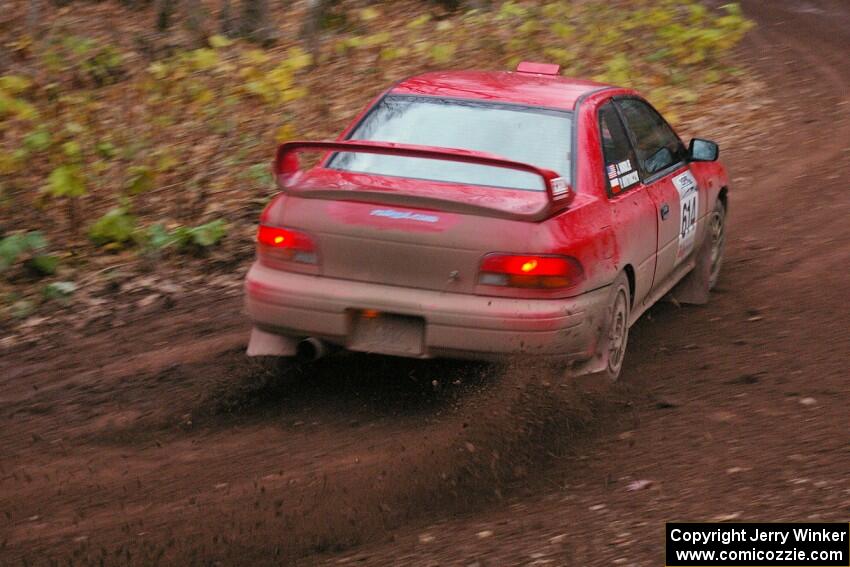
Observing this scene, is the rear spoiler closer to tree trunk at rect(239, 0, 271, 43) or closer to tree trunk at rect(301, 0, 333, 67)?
tree trunk at rect(301, 0, 333, 67)

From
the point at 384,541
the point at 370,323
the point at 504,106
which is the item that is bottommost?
the point at 384,541

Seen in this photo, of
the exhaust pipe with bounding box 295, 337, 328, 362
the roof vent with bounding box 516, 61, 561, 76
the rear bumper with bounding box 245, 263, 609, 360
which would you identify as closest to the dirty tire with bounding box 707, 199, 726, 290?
the roof vent with bounding box 516, 61, 561, 76

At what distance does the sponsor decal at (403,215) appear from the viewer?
500cm

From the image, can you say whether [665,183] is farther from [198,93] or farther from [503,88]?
[198,93]

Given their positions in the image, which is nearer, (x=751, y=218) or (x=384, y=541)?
(x=384, y=541)

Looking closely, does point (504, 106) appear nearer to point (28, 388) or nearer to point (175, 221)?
point (28, 388)

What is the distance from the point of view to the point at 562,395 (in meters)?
5.25

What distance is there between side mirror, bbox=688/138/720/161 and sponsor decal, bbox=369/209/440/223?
252 cm

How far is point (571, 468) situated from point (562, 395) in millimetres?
528

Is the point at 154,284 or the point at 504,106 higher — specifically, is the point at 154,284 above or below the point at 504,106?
below

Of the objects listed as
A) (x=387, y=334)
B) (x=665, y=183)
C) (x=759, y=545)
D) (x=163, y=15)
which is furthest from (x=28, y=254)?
(x=163, y=15)

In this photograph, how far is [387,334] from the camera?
16.7 feet

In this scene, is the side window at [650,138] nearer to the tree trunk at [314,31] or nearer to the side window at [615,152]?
the side window at [615,152]

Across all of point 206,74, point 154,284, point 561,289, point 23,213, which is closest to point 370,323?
point 561,289
